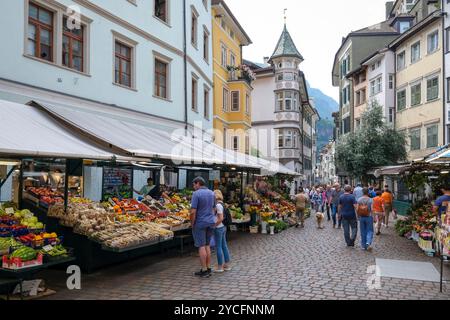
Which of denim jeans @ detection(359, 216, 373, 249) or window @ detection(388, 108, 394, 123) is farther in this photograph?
window @ detection(388, 108, 394, 123)

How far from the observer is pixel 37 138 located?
7812 millimetres

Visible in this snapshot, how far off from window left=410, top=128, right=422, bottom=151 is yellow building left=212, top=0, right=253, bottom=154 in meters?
12.1

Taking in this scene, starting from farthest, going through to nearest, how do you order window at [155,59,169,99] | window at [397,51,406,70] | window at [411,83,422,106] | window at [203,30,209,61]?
window at [397,51,406,70], window at [411,83,422,106], window at [203,30,209,61], window at [155,59,169,99]

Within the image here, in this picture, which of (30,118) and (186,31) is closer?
(30,118)

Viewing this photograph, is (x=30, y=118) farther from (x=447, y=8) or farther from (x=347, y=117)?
(x=347, y=117)

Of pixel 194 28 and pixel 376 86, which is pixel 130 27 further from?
pixel 376 86

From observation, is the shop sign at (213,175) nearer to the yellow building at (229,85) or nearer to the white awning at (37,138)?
the yellow building at (229,85)

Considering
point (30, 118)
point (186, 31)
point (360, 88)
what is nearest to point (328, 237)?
point (30, 118)

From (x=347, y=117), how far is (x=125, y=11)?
112 ft

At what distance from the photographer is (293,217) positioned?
1970 centimetres

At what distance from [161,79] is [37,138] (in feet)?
36.2

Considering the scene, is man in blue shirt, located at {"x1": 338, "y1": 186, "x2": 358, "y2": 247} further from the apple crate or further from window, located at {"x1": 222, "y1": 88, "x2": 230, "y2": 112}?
window, located at {"x1": 222, "y1": 88, "x2": 230, "y2": 112}

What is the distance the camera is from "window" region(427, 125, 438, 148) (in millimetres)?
28339

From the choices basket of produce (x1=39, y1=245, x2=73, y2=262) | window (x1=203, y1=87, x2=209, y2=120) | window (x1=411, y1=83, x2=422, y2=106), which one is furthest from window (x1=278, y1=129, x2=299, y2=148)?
basket of produce (x1=39, y1=245, x2=73, y2=262)
